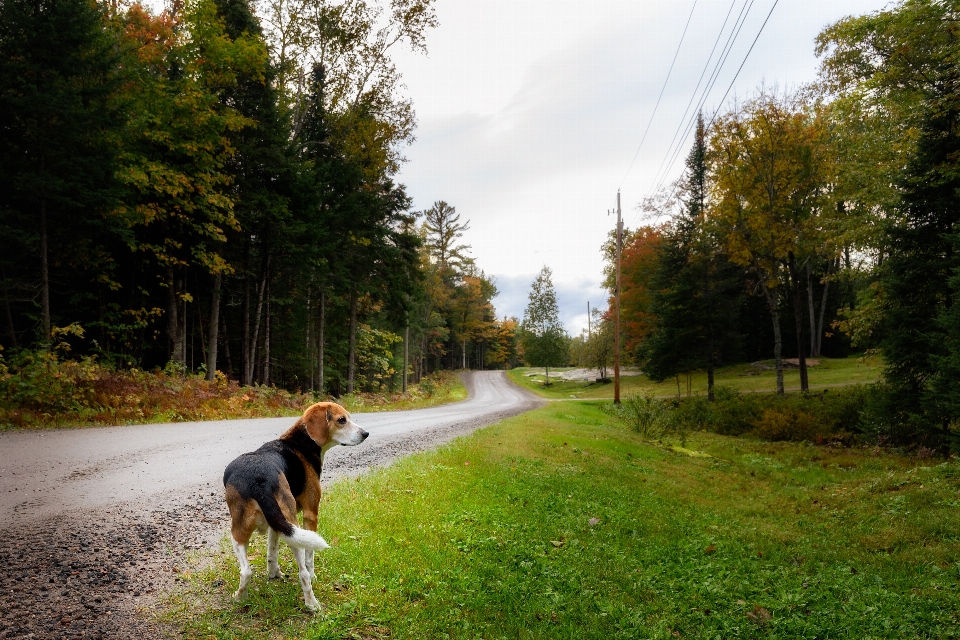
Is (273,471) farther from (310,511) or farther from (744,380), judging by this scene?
(744,380)

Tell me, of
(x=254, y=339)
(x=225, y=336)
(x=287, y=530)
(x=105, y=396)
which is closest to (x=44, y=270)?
(x=105, y=396)

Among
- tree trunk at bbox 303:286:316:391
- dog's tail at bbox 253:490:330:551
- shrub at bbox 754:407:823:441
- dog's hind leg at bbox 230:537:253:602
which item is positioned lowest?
shrub at bbox 754:407:823:441

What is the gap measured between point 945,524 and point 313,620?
9.21 metres

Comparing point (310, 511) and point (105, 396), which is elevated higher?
point (105, 396)

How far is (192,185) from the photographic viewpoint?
15734 mm

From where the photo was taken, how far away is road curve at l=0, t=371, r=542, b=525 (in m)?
5.66

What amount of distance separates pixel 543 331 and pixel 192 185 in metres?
53.1

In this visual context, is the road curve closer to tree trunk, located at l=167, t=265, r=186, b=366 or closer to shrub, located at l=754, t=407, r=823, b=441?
tree trunk, located at l=167, t=265, r=186, b=366

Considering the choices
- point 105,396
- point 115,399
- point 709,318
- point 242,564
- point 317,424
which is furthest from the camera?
point 709,318

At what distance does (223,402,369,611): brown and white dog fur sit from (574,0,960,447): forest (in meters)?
14.4

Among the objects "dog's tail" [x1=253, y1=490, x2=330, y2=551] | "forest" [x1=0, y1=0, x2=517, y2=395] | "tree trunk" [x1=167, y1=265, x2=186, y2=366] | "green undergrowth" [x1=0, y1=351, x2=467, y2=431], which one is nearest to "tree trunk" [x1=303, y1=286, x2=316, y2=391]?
"forest" [x1=0, y1=0, x2=517, y2=395]

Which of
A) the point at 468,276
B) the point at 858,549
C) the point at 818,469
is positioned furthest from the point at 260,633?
the point at 468,276

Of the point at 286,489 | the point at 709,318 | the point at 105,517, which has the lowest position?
the point at 105,517

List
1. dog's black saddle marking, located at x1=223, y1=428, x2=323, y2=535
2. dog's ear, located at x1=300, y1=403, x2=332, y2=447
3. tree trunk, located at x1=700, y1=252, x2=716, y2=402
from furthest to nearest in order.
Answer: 1. tree trunk, located at x1=700, y1=252, x2=716, y2=402
2. dog's ear, located at x1=300, y1=403, x2=332, y2=447
3. dog's black saddle marking, located at x1=223, y1=428, x2=323, y2=535
